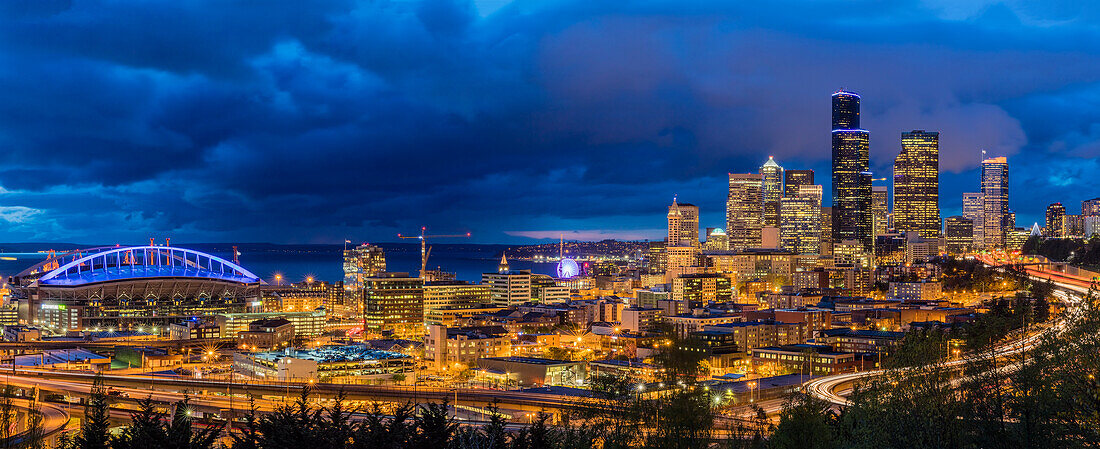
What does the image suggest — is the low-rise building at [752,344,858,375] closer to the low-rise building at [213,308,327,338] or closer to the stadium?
the low-rise building at [213,308,327,338]

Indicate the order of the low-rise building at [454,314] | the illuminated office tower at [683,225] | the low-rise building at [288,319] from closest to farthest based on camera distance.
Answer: the low-rise building at [288,319]
the low-rise building at [454,314]
the illuminated office tower at [683,225]

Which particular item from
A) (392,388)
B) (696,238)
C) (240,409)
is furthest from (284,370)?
(696,238)

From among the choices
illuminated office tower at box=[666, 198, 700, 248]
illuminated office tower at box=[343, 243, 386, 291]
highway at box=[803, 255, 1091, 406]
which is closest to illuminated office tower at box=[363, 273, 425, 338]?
illuminated office tower at box=[343, 243, 386, 291]

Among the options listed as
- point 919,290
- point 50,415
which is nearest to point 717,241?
point 919,290

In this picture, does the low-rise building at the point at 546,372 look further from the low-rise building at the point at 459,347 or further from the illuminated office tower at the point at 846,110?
the illuminated office tower at the point at 846,110

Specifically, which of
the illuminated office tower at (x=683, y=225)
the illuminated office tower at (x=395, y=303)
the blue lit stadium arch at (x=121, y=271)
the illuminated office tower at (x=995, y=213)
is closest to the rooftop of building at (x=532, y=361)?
the illuminated office tower at (x=395, y=303)

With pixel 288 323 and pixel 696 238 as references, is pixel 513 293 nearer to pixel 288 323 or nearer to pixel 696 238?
pixel 288 323

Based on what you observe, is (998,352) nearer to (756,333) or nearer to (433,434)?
(433,434)
